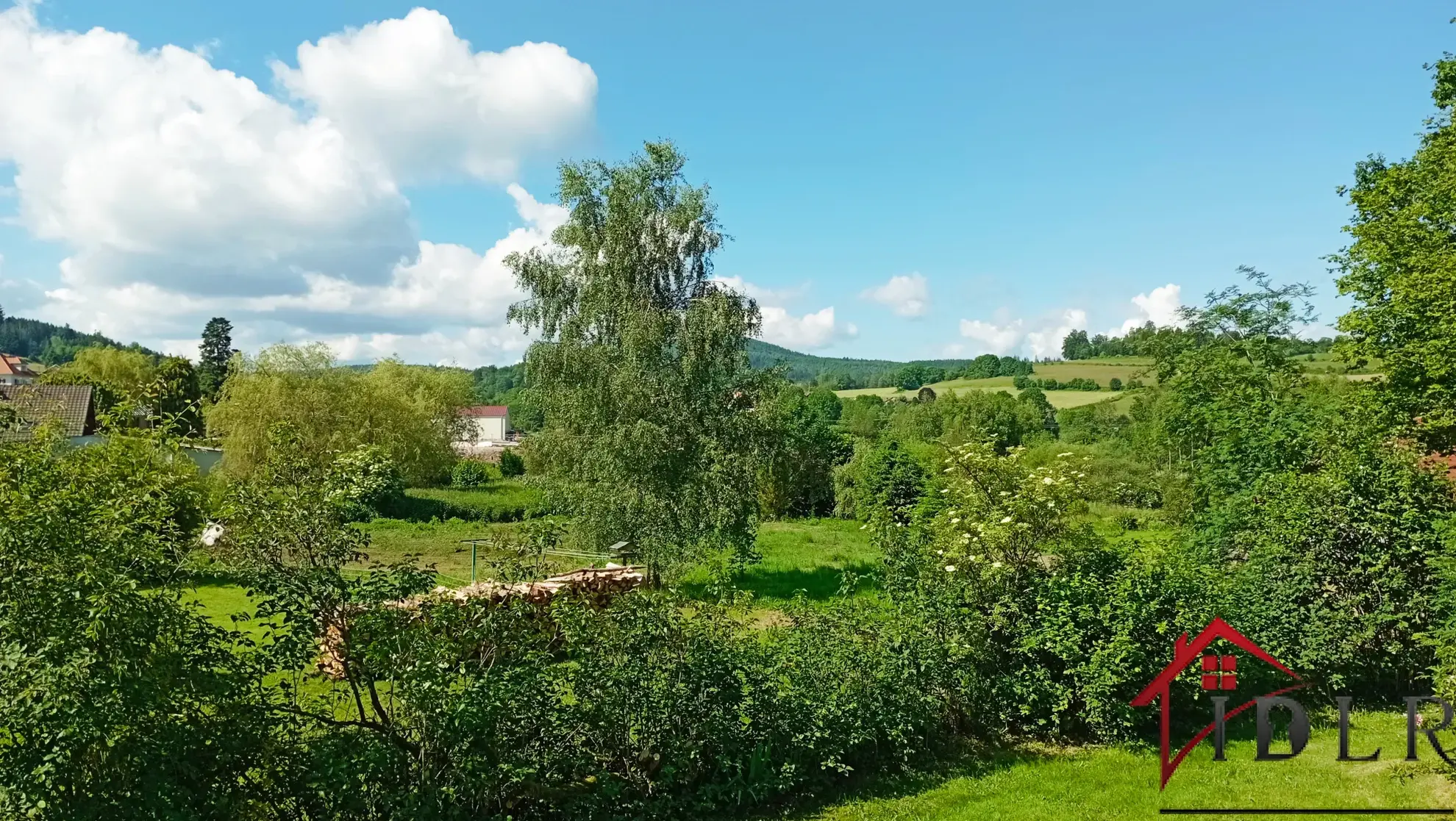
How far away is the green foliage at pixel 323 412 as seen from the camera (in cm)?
3253

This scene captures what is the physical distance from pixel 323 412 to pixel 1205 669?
33.3 meters

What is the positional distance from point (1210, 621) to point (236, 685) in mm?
9427

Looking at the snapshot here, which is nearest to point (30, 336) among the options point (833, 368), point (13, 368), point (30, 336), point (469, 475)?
point (30, 336)

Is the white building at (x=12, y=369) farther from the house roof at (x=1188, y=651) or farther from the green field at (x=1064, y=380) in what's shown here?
the house roof at (x=1188, y=651)

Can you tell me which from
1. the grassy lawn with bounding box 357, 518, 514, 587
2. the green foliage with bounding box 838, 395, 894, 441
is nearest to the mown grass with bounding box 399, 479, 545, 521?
the grassy lawn with bounding box 357, 518, 514, 587

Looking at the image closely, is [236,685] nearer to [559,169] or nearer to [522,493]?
[559,169]

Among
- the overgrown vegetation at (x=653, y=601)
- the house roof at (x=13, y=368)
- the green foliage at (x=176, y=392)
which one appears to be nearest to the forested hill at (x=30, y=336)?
the house roof at (x=13, y=368)

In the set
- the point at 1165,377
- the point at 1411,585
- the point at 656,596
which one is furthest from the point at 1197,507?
the point at 656,596

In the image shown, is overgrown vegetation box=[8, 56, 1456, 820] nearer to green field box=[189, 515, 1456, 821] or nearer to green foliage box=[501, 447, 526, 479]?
green field box=[189, 515, 1456, 821]

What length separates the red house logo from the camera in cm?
888

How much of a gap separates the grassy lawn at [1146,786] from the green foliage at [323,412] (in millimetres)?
24933

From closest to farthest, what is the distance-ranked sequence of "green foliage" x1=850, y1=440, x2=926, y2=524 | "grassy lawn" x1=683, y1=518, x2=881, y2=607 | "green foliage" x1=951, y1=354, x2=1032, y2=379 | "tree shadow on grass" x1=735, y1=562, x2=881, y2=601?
1. "tree shadow on grass" x1=735, y1=562, x2=881, y2=601
2. "grassy lawn" x1=683, y1=518, x2=881, y2=607
3. "green foliage" x1=850, y1=440, x2=926, y2=524
4. "green foliage" x1=951, y1=354, x2=1032, y2=379

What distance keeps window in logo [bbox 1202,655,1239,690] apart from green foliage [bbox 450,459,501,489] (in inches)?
1494

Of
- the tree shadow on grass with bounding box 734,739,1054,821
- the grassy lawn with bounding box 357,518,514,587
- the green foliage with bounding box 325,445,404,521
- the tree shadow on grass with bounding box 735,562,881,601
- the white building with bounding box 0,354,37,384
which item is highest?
the white building with bounding box 0,354,37,384
